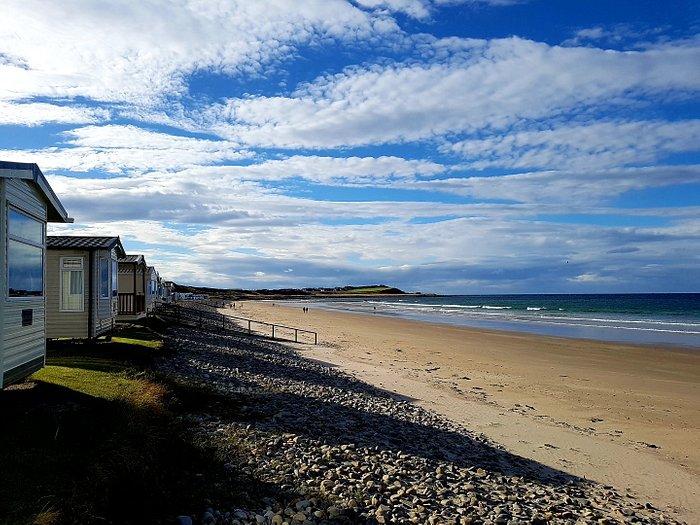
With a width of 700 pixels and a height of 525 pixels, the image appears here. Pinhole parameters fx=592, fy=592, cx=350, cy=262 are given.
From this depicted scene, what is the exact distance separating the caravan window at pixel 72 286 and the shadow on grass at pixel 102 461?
8666 millimetres

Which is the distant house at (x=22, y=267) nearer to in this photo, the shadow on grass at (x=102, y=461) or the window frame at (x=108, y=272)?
the shadow on grass at (x=102, y=461)

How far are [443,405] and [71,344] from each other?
43.9 ft

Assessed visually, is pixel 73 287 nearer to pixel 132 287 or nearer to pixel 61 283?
pixel 61 283

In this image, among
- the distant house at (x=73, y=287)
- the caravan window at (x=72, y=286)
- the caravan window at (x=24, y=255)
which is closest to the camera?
the caravan window at (x=24, y=255)

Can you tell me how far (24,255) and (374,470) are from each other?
897cm

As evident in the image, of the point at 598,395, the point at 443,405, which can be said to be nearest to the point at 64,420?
the point at 443,405

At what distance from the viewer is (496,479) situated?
408 inches

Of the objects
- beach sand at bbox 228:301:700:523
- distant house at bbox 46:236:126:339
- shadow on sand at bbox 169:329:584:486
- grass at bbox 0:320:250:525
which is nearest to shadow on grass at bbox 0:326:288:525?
grass at bbox 0:320:250:525

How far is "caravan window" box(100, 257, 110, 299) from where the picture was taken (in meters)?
22.6

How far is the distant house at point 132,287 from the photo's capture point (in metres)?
32.4

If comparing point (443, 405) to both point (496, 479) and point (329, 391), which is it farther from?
point (496, 479)

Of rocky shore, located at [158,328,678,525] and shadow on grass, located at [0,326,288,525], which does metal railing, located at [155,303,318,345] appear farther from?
shadow on grass, located at [0,326,288,525]

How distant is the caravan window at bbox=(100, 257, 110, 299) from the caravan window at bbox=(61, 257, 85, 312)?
97 centimetres

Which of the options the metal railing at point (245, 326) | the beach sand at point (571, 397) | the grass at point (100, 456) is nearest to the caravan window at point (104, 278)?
the grass at point (100, 456)
